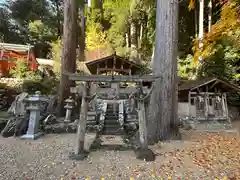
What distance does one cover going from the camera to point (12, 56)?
16703 mm

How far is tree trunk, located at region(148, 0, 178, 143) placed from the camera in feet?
20.4

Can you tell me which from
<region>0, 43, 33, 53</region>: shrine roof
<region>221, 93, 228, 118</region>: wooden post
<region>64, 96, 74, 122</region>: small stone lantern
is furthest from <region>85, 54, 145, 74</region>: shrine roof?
<region>0, 43, 33, 53</region>: shrine roof

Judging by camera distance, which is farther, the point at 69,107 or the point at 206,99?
the point at 206,99

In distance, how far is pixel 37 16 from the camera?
22.6 m

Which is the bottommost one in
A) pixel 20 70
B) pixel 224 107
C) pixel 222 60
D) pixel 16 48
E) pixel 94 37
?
pixel 224 107

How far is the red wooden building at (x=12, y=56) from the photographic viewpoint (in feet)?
51.3

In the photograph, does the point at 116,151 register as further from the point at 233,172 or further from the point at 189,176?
the point at 233,172

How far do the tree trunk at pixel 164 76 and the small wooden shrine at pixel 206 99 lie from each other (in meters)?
5.64

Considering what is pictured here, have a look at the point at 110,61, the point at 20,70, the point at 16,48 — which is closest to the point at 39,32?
the point at 16,48

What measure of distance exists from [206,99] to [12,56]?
44.8ft

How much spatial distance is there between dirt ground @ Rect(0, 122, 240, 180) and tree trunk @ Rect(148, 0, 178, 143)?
1.71 ft

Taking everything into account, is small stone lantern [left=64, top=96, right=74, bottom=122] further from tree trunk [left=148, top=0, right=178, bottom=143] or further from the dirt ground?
tree trunk [left=148, top=0, right=178, bottom=143]

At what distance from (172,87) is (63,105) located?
5.25 m

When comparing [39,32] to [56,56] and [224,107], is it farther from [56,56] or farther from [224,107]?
[224,107]
